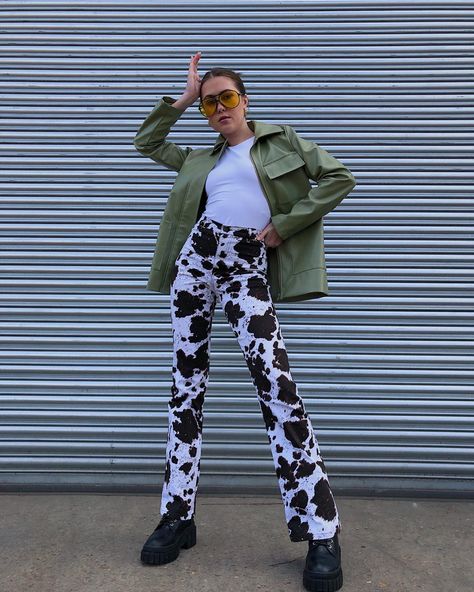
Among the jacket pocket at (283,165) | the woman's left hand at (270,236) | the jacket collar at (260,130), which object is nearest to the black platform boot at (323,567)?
the woman's left hand at (270,236)

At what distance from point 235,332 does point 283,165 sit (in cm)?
69

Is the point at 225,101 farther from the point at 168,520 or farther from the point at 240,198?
the point at 168,520

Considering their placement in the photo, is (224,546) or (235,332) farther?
(224,546)

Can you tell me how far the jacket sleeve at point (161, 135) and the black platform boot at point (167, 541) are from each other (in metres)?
1.51

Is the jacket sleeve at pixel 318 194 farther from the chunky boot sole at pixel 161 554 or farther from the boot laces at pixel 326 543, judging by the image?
the chunky boot sole at pixel 161 554

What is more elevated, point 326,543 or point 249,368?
point 249,368

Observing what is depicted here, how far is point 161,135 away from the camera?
2.87 meters

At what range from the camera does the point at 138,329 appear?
3652 mm

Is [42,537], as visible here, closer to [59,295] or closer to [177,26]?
[59,295]

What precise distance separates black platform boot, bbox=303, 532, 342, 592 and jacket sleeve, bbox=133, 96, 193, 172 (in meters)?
1.68

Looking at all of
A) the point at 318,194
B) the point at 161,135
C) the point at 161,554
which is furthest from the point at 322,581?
the point at 161,135

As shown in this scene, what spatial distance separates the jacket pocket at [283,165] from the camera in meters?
2.66

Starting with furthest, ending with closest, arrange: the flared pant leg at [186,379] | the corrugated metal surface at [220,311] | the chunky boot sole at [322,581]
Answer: the corrugated metal surface at [220,311] → the flared pant leg at [186,379] → the chunky boot sole at [322,581]

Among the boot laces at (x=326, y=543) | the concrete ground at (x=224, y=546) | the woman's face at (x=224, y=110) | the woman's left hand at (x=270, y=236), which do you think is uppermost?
the woman's face at (x=224, y=110)
